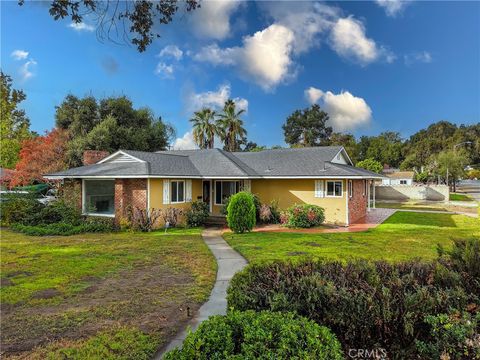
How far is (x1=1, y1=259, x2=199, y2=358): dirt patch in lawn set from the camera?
471 cm

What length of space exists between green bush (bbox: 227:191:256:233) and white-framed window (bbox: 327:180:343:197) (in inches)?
214

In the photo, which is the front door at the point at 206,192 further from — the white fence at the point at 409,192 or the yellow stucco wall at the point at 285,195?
the white fence at the point at 409,192

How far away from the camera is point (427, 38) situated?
39.3 ft

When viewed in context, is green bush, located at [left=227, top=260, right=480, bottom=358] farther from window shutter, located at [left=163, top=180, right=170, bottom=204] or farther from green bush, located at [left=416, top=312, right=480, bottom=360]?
window shutter, located at [left=163, top=180, right=170, bottom=204]

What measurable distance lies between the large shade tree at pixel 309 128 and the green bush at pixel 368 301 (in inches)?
2204

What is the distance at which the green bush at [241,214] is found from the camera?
14.7m

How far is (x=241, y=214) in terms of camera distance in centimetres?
1469

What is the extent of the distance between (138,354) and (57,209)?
15.0 m

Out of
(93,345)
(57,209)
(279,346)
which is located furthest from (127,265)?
(57,209)

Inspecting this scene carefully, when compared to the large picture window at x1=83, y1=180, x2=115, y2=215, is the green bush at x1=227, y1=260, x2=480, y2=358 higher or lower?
lower

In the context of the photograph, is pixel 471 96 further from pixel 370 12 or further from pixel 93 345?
pixel 93 345

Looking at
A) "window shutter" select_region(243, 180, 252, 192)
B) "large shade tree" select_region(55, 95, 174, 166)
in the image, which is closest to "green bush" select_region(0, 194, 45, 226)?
"large shade tree" select_region(55, 95, 174, 166)

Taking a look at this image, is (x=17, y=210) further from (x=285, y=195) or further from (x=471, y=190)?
(x=471, y=190)

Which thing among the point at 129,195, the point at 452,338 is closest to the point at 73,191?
the point at 129,195
